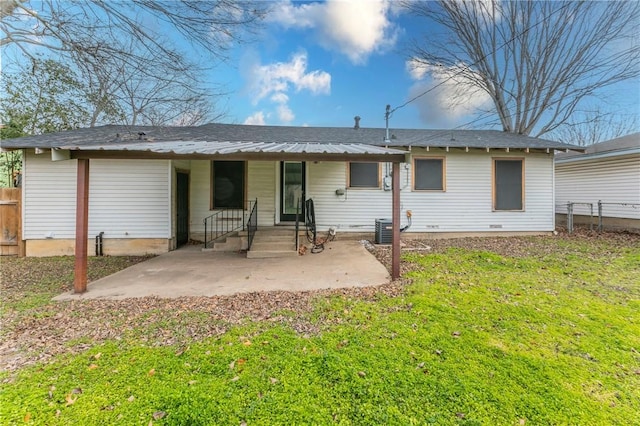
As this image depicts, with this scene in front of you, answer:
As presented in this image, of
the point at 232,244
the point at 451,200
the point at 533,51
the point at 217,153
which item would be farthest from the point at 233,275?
the point at 533,51

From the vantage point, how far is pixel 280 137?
30.1 feet

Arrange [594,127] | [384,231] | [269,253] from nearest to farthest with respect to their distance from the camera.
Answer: [269,253] → [384,231] → [594,127]

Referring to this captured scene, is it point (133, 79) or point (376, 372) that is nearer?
point (376, 372)

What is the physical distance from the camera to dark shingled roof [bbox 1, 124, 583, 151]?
764 centimetres

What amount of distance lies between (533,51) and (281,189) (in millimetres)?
16225

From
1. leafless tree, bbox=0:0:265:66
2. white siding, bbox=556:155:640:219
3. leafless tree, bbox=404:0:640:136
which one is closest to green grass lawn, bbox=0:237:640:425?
leafless tree, bbox=0:0:265:66

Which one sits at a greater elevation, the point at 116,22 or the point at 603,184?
the point at 116,22

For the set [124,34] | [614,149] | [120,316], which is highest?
[124,34]

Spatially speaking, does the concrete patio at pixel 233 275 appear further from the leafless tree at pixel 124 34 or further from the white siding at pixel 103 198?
the leafless tree at pixel 124 34

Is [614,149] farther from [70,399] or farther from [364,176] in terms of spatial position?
[70,399]

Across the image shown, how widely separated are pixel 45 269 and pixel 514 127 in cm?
2027

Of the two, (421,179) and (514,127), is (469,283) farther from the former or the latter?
(514,127)

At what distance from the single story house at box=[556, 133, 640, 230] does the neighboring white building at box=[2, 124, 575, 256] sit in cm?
321

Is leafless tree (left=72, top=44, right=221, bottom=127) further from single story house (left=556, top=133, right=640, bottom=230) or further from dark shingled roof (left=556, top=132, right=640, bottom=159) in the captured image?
single story house (left=556, top=133, right=640, bottom=230)
